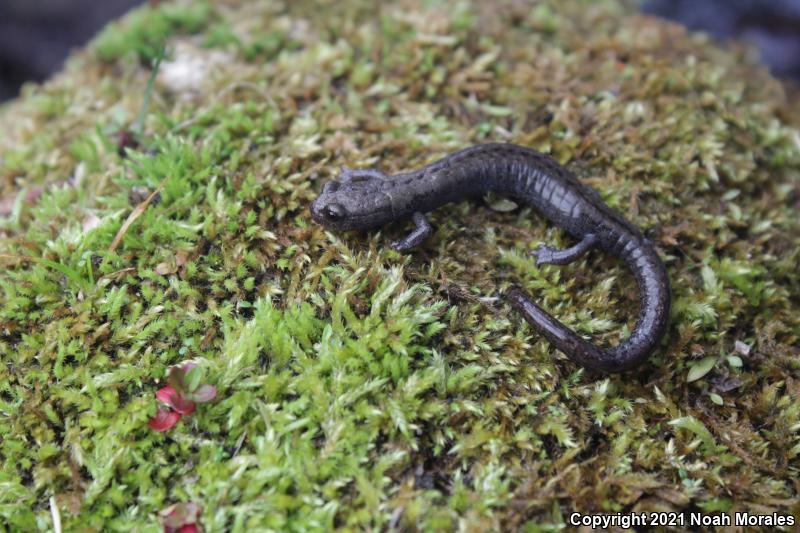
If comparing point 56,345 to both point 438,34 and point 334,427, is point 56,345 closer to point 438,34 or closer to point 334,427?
point 334,427

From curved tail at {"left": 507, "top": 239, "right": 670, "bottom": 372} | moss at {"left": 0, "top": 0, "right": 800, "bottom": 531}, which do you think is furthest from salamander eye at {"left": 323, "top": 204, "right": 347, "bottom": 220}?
curved tail at {"left": 507, "top": 239, "right": 670, "bottom": 372}

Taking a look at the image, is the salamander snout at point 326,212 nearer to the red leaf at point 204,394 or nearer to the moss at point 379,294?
the moss at point 379,294

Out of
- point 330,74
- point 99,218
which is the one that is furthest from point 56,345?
point 330,74

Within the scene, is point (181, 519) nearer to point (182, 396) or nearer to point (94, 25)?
point (182, 396)

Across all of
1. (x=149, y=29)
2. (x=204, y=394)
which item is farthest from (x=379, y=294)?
(x=149, y=29)

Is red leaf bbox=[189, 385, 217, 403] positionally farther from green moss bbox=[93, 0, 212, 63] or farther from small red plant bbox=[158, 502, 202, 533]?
green moss bbox=[93, 0, 212, 63]

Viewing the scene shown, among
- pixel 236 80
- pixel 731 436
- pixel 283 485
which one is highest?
pixel 236 80

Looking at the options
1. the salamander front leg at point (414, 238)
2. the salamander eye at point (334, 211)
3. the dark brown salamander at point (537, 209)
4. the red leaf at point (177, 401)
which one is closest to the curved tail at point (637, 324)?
the dark brown salamander at point (537, 209)

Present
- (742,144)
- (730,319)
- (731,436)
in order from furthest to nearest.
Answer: (742,144) < (730,319) < (731,436)
